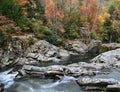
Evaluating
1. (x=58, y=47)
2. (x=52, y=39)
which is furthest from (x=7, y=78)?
(x=58, y=47)

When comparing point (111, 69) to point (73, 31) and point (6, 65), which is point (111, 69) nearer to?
point (6, 65)

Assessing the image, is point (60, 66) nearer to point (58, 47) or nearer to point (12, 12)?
point (12, 12)

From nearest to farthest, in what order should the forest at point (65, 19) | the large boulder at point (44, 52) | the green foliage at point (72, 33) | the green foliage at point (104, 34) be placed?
the large boulder at point (44, 52), the forest at point (65, 19), the green foliage at point (72, 33), the green foliage at point (104, 34)

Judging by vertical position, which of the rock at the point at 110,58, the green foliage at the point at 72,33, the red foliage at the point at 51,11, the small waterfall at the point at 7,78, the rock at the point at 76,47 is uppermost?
the red foliage at the point at 51,11

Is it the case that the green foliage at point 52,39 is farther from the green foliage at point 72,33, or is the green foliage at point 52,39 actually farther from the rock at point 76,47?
the green foliage at point 72,33

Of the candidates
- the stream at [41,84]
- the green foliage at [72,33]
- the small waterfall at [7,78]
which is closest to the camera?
the stream at [41,84]

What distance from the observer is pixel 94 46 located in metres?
45.2

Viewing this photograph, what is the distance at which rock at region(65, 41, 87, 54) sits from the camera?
41.6 m

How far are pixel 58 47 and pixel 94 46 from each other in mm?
8539

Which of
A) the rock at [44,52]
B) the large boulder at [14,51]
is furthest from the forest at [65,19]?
the rock at [44,52]

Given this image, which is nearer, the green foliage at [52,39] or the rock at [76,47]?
the green foliage at [52,39]

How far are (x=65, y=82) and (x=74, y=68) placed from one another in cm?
390

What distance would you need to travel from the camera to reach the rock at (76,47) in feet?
137

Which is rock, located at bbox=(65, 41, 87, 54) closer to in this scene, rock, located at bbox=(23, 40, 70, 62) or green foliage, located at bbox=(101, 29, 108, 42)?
rock, located at bbox=(23, 40, 70, 62)
